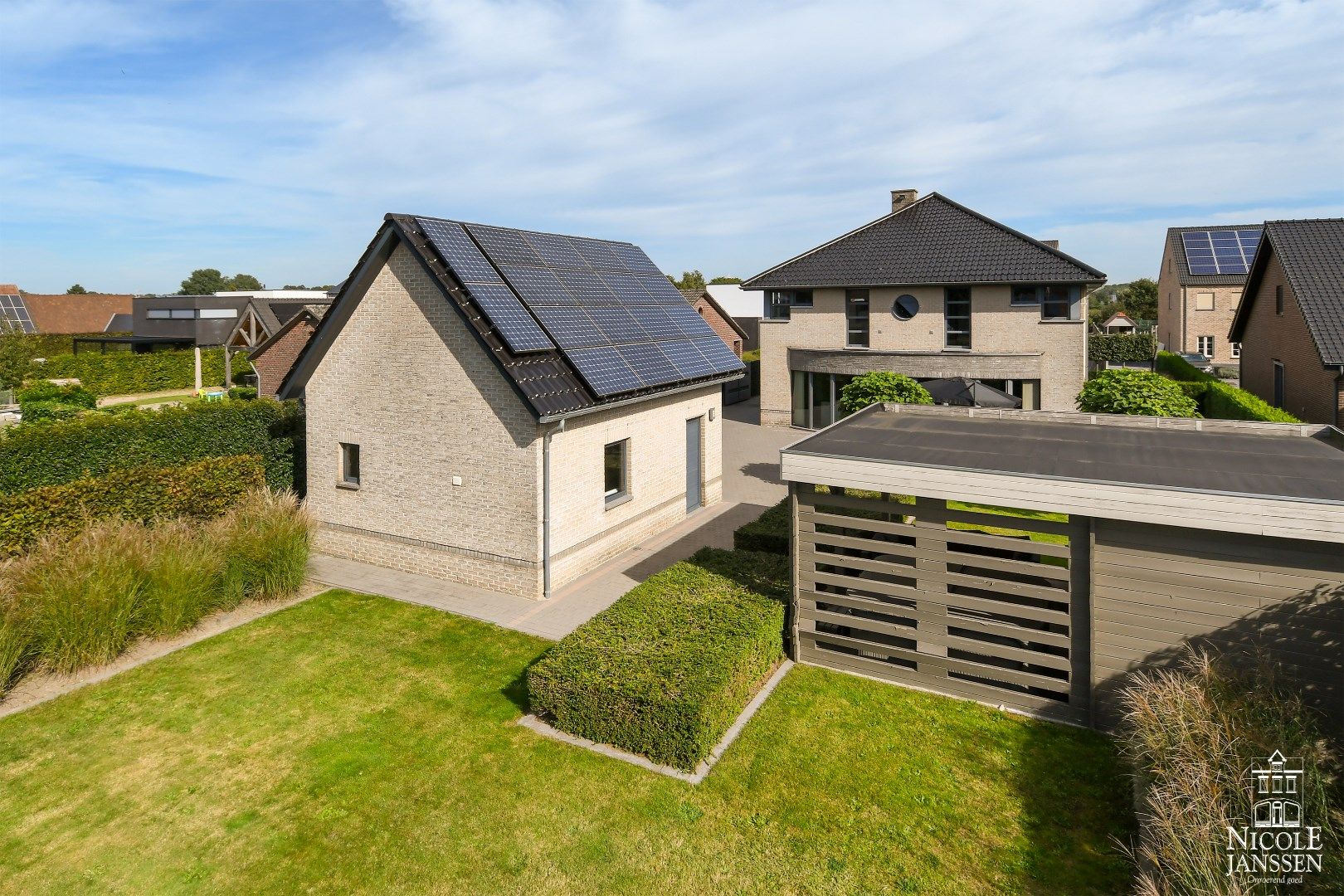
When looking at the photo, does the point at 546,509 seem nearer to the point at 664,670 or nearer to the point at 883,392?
the point at 664,670

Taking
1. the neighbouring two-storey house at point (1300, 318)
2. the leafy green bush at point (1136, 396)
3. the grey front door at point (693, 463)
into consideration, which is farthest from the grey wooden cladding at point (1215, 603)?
the neighbouring two-storey house at point (1300, 318)

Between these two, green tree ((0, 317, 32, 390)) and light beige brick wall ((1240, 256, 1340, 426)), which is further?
green tree ((0, 317, 32, 390))

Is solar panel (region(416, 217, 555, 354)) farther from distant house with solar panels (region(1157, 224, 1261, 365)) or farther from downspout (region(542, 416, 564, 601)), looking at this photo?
distant house with solar panels (region(1157, 224, 1261, 365))

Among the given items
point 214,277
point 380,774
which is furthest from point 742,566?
point 214,277

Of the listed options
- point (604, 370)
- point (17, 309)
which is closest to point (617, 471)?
point (604, 370)

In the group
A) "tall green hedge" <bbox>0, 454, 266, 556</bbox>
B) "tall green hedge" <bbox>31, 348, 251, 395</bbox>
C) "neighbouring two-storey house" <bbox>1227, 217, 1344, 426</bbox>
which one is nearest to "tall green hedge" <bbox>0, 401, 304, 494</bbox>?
"tall green hedge" <bbox>0, 454, 266, 556</bbox>
